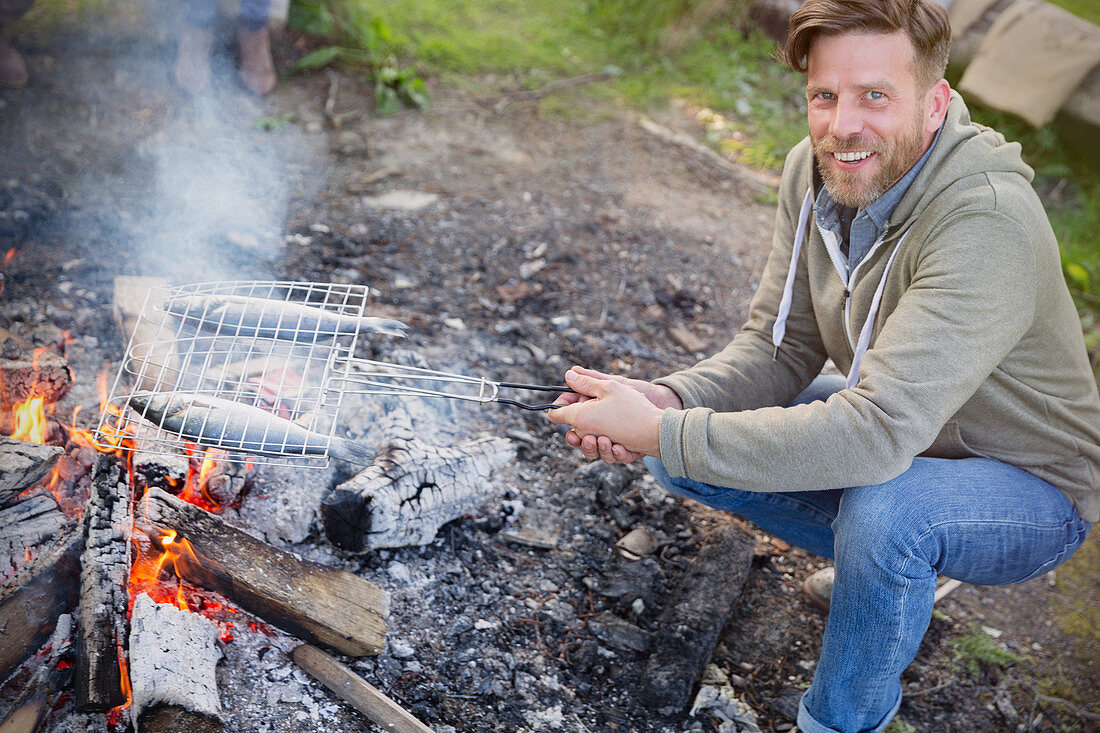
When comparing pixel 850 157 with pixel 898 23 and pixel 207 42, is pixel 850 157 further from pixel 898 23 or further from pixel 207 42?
pixel 207 42

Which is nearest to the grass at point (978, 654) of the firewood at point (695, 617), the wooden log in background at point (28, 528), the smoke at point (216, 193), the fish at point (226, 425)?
the firewood at point (695, 617)

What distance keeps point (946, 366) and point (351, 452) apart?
205 cm


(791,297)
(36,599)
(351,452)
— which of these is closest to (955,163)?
(791,297)

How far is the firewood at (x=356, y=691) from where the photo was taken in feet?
7.64

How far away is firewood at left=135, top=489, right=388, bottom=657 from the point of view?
2.43m

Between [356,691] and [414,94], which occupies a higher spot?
[414,94]

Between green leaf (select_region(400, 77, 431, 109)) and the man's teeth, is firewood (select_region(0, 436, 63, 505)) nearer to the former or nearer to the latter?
the man's teeth

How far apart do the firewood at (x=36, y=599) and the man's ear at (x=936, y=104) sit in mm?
2982

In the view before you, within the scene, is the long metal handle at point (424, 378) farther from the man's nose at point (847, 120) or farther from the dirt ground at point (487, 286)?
the man's nose at point (847, 120)

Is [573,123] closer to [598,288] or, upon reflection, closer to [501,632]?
[598,288]

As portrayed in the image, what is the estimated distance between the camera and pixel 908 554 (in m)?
2.19

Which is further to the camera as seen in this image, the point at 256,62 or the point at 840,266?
the point at 256,62

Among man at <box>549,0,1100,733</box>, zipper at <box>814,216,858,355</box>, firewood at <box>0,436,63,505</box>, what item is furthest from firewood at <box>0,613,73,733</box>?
zipper at <box>814,216,858,355</box>

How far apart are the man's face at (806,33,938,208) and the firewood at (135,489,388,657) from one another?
215 centimetres
